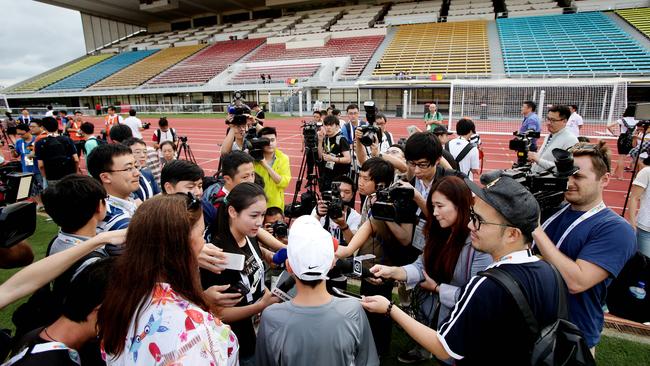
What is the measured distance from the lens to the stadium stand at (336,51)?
26.9 metres

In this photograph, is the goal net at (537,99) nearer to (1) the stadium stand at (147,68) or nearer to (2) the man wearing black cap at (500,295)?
(2) the man wearing black cap at (500,295)

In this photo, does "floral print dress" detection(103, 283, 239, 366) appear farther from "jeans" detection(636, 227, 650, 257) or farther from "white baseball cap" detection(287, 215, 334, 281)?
"jeans" detection(636, 227, 650, 257)

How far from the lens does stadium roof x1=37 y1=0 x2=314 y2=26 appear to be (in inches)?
1433

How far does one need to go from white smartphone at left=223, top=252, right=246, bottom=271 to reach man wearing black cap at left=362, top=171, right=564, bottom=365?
94 centimetres

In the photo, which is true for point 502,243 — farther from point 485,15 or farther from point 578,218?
point 485,15

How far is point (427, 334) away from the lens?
4.88 ft

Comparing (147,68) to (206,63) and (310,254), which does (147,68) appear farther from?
(310,254)

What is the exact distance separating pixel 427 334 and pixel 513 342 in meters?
0.35

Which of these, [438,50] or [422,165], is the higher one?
[438,50]

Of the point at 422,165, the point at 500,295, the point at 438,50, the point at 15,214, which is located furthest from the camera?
the point at 438,50

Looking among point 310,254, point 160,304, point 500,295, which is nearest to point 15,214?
point 160,304

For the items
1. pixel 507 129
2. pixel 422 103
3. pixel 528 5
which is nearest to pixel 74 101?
pixel 422 103

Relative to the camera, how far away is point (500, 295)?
4.10 feet

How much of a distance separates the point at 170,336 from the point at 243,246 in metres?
0.95
